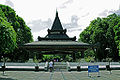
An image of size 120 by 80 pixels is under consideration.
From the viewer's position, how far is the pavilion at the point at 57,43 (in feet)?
95.7

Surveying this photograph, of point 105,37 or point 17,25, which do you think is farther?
point 105,37

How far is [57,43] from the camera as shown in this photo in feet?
98.9

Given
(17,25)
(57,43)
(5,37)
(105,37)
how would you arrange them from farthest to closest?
(105,37), (17,25), (57,43), (5,37)

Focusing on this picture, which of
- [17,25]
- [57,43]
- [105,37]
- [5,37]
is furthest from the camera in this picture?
[105,37]

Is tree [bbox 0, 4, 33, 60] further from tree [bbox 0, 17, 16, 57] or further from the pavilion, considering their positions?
tree [bbox 0, 17, 16, 57]

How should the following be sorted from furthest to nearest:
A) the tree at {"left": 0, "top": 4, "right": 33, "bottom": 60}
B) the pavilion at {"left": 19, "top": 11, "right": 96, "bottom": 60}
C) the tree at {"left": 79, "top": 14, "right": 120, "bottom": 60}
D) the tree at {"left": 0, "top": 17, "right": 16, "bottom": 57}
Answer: the tree at {"left": 79, "top": 14, "right": 120, "bottom": 60} < the tree at {"left": 0, "top": 4, "right": 33, "bottom": 60} < the pavilion at {"left": 19, "top": 11, "right": 96, "bottom": 60} < the tree at {"left": 0, "top": 17, "right": 16, "bottom": 57}

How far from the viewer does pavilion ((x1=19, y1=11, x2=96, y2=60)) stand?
29156mm

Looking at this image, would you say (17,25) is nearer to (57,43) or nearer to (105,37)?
(57,43)

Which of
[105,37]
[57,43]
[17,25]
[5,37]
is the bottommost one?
[5,37]

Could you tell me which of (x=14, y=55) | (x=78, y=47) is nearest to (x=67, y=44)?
(x=78, y=47)

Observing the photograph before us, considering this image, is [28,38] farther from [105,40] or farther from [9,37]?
[9,37]

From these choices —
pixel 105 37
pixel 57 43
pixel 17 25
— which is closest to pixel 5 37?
pixel 57 43

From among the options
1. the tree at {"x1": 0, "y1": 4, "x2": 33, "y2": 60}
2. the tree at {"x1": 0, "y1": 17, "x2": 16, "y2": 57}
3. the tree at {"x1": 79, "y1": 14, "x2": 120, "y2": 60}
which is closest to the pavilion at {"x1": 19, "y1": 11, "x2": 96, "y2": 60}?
the tree at {"x1": 0, "y1": 4, "x2": 33, "y2": 60}

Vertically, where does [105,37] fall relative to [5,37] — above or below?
above
